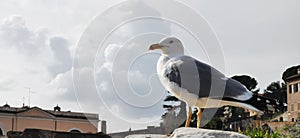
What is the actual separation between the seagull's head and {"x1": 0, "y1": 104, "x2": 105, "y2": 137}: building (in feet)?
82.1

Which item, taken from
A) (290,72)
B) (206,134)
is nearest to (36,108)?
(206,134)

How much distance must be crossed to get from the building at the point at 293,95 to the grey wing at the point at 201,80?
4059 centimetres

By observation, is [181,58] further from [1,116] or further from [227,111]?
[227,111]

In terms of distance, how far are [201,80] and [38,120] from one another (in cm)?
2699

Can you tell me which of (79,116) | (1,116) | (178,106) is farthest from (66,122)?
(178,106)

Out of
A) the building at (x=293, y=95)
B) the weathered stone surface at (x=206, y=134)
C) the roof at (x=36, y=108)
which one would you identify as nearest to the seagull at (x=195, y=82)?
the weathered stone surface at (x=206, y=134)

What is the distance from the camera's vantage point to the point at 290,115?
151ft

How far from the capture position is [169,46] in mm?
5938

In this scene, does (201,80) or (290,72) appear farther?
(290,72)

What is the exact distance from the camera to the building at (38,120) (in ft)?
104

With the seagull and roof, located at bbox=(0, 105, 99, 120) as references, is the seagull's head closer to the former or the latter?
the seagull

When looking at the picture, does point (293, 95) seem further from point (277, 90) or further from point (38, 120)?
point (38, 120)

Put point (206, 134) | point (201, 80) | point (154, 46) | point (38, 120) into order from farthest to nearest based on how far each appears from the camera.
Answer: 1. point (38, 120)
2. point (201, 80)
3. point (154, 46)
4. point (206, 134)

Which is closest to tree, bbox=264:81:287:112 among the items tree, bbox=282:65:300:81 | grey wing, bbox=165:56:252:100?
tree, bbox=282:65:300:81
